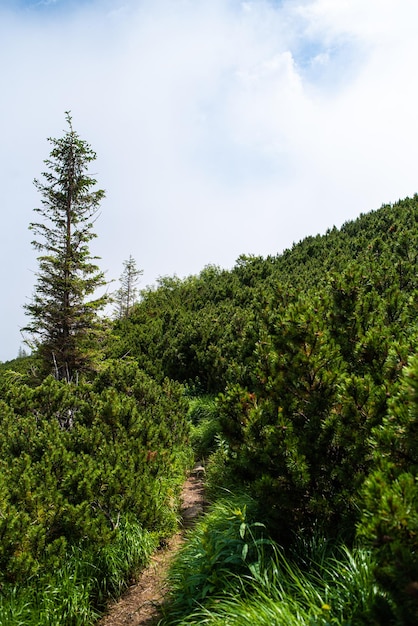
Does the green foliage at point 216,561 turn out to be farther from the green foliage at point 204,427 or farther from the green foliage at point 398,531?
the green foliage at point 204,427

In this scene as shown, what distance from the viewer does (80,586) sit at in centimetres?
397

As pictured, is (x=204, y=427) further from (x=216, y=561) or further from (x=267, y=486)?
(x=267, y=486)

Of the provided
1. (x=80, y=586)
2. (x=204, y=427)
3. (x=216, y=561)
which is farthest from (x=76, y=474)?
(x=204, y=427)

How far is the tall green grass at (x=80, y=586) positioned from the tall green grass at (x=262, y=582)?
773 millimetres

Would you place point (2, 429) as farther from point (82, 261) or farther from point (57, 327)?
point (82, 261)

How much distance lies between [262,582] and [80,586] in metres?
2.08

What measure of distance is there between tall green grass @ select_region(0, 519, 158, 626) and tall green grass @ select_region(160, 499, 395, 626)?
77cm

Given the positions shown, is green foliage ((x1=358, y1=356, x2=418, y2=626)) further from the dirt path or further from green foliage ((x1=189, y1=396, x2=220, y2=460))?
green foliage ((x1=189, y1=396, x2=220, y2=460))

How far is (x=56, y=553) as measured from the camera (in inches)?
156

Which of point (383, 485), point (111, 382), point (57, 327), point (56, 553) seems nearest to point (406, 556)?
point (383, 485)

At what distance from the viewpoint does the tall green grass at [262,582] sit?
2.35m

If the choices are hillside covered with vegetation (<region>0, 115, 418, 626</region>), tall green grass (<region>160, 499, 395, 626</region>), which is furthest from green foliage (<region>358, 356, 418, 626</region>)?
tall green grass (<region>160, 499, 395, 626</region>)

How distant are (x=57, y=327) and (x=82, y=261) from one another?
7.07 ft

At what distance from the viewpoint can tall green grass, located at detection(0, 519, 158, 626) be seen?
3.54 meters
